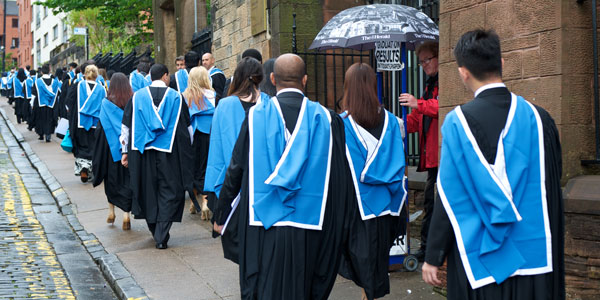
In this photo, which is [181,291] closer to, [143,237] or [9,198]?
[143,237]

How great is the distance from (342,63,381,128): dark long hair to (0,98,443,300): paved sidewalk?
1447 mm

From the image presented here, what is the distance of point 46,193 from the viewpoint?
12633 mm

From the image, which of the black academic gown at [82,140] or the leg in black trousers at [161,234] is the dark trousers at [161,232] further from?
the black academic gown at [82,140]

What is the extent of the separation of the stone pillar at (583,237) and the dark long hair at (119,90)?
19.3 ft

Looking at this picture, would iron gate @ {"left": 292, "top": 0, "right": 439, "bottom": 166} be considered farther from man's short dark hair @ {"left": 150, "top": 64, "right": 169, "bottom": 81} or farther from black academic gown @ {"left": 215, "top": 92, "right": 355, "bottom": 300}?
black academic gown @ {"left": 215, "top": 92, "right": 355, "bottom": 300}

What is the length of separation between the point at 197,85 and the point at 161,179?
137 cm

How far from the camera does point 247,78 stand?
6.43m

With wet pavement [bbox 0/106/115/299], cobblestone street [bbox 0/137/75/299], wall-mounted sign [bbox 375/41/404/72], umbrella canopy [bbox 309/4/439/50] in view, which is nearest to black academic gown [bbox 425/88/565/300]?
umbrella canopy [bbox 309/4/439/50]

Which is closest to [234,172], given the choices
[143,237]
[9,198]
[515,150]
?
[515,150]

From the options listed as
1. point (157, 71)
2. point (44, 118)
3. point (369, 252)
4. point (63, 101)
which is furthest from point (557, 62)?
point (44, 118)

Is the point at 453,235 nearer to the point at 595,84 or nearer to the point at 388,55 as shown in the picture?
the point at 595,84

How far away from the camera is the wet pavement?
22.2 feet

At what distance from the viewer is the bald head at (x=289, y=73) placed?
4750 mm

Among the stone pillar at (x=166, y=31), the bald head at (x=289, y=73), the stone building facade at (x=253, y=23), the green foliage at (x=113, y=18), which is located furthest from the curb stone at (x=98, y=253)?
the green foliage at (x=113, y=18)
